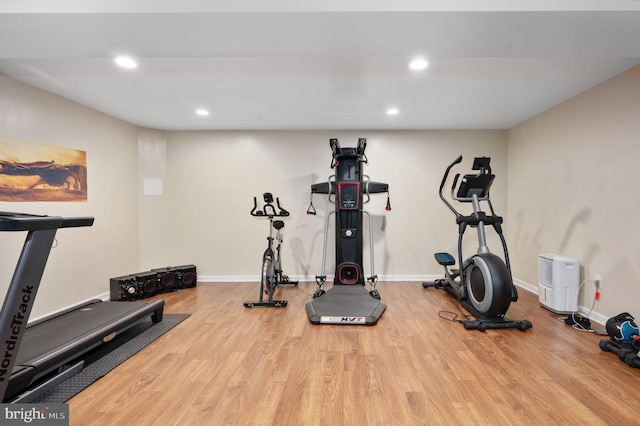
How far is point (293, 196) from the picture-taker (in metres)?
4.88

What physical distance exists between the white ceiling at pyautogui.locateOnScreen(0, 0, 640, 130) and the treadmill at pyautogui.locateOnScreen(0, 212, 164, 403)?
1247mm

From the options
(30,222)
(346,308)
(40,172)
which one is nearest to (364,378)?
(346,308)

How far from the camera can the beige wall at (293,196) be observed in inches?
190

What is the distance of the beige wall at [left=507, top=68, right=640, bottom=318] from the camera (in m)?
2.80

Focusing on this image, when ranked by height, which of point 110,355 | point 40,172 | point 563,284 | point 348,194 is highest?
point 40,172

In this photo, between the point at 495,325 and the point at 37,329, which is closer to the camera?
the point at 37,329

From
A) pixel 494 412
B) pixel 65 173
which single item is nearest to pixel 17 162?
pixel 65 173

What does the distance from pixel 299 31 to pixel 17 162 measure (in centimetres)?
323

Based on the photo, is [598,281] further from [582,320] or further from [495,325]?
[495,325]

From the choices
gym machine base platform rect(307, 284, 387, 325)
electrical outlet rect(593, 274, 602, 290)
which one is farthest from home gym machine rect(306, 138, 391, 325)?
electrical outlet rect(593, 274, 602, 290)

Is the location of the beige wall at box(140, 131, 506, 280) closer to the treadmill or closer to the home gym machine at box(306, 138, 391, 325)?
the home gym machine at box(306, 138, 391, 325)

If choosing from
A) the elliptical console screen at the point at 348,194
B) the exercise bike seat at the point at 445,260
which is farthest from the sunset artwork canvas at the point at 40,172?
the exercise bike seat at the point at 445,260

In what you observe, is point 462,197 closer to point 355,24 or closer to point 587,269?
point 587,269

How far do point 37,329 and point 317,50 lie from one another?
126 inches
